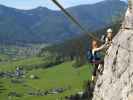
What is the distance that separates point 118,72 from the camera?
20.4 m

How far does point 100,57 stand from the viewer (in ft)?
77.0

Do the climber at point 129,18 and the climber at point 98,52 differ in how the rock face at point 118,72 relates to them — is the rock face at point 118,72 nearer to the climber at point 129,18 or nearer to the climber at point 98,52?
the climber at point 129,18

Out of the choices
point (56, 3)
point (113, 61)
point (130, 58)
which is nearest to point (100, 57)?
point (113, 61)

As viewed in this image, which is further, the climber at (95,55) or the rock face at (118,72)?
the climber at (95,55)

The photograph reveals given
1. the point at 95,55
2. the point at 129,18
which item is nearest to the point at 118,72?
the point at 129,18

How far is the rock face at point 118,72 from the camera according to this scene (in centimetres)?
1930

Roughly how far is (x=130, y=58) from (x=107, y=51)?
2802mm

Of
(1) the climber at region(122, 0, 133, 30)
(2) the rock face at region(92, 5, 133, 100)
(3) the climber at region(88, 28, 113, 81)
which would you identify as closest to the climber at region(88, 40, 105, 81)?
(3) the climber at region(88, 28, 113, 81)

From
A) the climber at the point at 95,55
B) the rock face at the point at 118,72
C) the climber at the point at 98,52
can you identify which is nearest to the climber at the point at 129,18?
the rock face at the point at 118,72

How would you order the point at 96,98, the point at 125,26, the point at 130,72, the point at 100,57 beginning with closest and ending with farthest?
the point at 130,72, the point at 125,26, the point at 96,98, the point at 100,57

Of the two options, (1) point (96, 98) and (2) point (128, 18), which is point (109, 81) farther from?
(2) point (128, 18)

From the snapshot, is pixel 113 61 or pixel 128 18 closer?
pixel 128 18

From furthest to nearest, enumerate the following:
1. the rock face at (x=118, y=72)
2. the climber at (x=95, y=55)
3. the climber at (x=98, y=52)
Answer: the climber at (x=95, y=55) < the climber at (x=98, y=52) < the rock face at (x=118, y=72)

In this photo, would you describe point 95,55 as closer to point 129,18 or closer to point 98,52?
point 98,52
